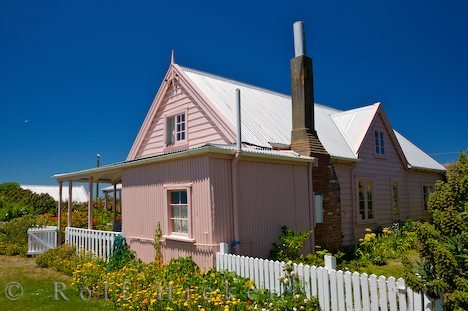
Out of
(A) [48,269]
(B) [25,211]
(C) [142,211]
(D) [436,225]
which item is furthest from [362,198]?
(B) [25,211]

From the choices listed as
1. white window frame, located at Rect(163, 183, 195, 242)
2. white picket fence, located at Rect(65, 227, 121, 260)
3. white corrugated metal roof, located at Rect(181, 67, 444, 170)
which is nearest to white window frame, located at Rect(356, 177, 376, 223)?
white corrugated metal roof, located at Rect(181, 67, 444, 170)

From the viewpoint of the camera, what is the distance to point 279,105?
55.8 feet

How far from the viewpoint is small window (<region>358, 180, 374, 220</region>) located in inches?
610

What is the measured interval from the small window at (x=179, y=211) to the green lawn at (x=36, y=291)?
2497 mm

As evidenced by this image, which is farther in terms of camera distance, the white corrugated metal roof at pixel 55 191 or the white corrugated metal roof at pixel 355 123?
the white corrugated metal roof at pixel 55 191

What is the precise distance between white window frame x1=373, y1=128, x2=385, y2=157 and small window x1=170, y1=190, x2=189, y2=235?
10.3m

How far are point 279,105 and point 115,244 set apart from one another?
9.32 meters

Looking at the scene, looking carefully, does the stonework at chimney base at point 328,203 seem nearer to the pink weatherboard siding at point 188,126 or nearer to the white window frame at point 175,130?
the pink weatherboard siding at point 188,126

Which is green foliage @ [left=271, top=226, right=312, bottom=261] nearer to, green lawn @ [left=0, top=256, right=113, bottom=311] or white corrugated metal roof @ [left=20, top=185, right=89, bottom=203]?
green lawn @ [left=0, top=256, right=113, bottom=311]

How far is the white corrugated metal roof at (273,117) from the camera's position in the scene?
43.1ft

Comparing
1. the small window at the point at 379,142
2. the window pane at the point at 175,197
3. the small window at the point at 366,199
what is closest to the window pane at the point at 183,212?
the window pane at the point at 175,197

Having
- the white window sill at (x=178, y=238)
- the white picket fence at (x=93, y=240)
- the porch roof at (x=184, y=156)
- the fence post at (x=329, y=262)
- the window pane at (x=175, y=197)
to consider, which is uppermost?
the porch roof at (x=184, y=156)

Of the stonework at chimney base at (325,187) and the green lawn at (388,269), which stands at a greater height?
the stonework at chimney base at (325,187)

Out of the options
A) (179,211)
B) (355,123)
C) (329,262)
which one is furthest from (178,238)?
(355,123)
